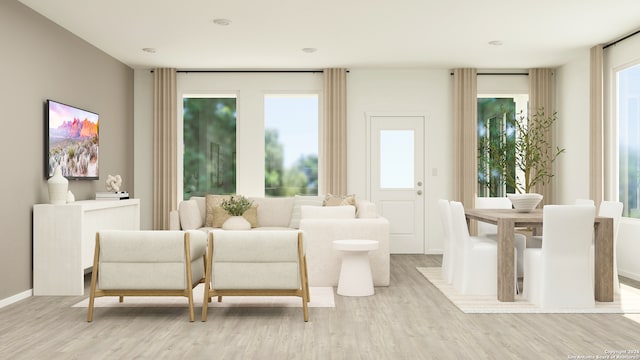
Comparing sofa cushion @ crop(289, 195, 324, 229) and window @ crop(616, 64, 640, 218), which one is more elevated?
window @ crop(616, 64, 640, 218)

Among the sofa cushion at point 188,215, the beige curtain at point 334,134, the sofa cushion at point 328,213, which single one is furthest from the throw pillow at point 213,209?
the sofa cushion at point 328,213

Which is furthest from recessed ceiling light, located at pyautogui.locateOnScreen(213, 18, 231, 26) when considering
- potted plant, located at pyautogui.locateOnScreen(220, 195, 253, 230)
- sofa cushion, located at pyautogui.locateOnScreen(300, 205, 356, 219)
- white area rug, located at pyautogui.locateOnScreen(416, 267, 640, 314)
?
white area rug, located at pyautogui.locateOnScreen(416, 267, 640, 314)

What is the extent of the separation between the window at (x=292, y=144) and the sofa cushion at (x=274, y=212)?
15.9ft

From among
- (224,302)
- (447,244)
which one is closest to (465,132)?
(447,244)

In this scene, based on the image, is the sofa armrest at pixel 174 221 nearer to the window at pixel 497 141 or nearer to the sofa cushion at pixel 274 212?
the sofa cushion at pixel 274 212

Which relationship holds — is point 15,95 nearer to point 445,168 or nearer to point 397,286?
point 397,286

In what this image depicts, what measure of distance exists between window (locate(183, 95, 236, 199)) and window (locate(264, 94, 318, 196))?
113 cm

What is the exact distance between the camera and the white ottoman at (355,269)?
5062 millimetres

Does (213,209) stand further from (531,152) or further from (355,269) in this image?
(531,152)

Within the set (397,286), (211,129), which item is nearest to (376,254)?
(397,286)

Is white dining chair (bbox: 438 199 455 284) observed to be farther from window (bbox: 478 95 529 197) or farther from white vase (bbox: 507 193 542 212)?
window (bbox: 478 95 529 197)

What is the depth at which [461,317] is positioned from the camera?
426 cm

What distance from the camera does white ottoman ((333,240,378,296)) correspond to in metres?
5.06

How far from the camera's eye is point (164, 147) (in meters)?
8.07
